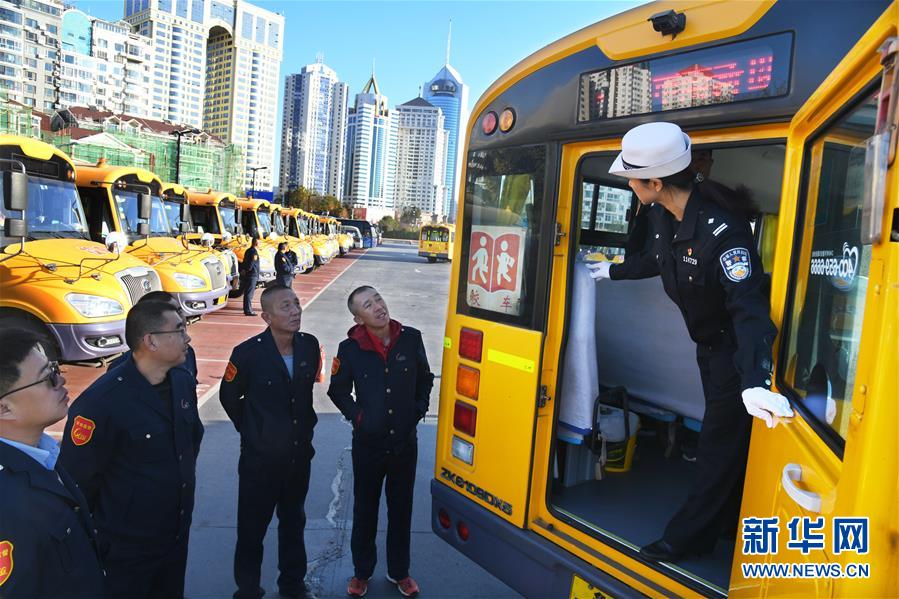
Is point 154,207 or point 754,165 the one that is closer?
point 754,165

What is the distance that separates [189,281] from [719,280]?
31.9 ft

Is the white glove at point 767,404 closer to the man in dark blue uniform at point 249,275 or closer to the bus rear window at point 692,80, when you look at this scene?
the bus rear window at point 692,80

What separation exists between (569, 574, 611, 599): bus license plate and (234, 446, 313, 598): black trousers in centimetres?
153

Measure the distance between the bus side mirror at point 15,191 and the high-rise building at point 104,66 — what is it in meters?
123

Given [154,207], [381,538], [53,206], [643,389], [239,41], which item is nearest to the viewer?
[643,389]

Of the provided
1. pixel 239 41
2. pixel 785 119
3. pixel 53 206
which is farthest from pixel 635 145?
pixel 239 41

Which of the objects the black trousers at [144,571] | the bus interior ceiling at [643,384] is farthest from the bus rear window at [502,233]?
the black trousers at [144,571]

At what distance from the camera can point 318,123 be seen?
443 ft

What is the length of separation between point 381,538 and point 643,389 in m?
2.03

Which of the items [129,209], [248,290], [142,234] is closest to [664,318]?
[142,234]

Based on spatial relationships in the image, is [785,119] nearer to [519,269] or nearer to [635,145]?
[635,145]

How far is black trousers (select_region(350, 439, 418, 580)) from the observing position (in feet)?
11.7

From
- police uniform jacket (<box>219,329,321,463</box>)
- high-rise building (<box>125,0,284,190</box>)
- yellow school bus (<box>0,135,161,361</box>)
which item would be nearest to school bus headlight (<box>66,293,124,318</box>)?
yellow school bus (<box>0,135,161,361</box>)

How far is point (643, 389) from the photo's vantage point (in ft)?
13.3
